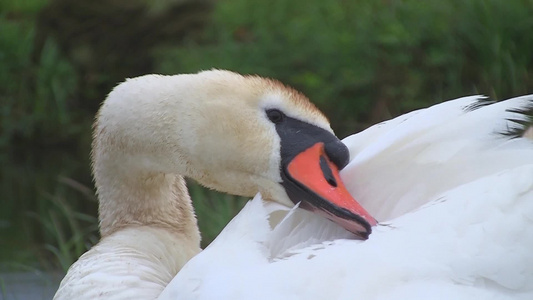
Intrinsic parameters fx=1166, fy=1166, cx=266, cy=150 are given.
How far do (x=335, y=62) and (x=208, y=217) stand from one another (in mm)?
3286

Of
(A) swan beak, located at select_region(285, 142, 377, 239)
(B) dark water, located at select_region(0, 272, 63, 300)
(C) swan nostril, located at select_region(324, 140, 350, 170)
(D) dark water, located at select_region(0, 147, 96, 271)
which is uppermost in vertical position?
(C) swan nostril, located at select_region(324, 140, 350, 170)

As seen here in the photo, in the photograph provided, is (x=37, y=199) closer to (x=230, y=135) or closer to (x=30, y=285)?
(x=30, y=285)

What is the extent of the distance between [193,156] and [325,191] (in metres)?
0.46

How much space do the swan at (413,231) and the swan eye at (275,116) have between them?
235 mm

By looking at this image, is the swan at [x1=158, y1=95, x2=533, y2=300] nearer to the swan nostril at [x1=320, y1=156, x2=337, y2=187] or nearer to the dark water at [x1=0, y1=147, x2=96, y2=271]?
the swan nostril at [x1=320, y1=156, x2=337, y2=187]

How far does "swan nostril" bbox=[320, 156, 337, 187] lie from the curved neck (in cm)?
61

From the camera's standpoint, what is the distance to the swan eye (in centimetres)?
332

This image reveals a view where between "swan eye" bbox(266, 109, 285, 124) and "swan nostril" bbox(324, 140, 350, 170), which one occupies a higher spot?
"swan eye" bbox(266, 109, 285, 124)

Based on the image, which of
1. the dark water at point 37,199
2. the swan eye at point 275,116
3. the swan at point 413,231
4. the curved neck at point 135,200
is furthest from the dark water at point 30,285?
the swan at point 413,231

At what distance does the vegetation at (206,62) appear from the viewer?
700 cm

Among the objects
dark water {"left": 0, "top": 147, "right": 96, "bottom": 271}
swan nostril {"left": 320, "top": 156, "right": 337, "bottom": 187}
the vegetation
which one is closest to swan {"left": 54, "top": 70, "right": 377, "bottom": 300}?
swan nostril {"left": 320, "top": 156, "right": 337, "bottom": 187}

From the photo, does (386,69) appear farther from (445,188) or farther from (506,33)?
(445,188)

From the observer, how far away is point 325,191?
3141mm

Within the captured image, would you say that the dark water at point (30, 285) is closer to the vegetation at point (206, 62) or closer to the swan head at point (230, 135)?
the vegetation at point (206, 62)
